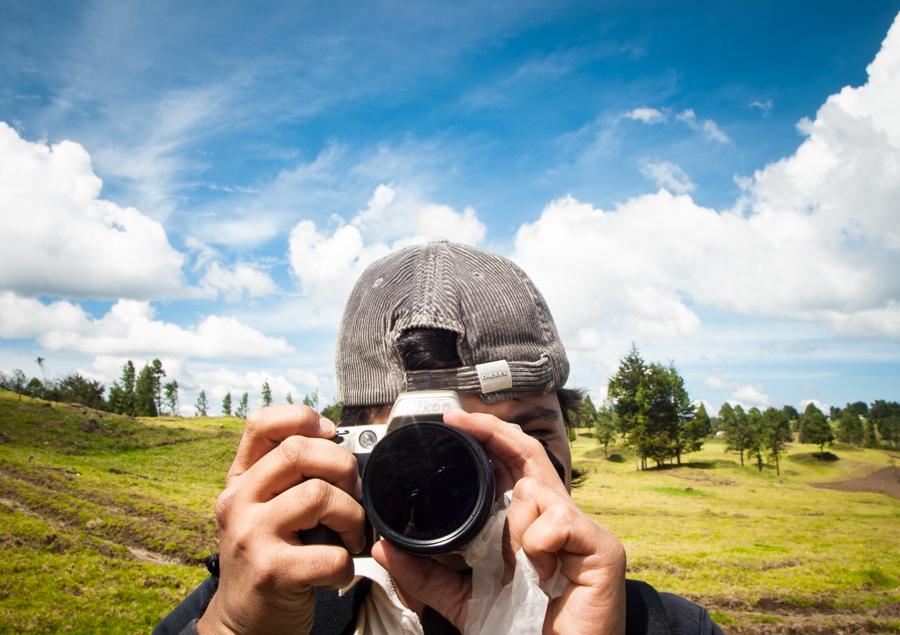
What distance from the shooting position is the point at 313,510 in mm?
1735

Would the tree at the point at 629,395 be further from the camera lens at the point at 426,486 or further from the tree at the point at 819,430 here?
the camera lens at the point at 426,486

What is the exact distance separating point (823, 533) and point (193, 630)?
29493mm

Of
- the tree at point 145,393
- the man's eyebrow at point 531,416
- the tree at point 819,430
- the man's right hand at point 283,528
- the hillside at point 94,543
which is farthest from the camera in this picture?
the tree at point 145,393

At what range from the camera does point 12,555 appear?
37.1ft

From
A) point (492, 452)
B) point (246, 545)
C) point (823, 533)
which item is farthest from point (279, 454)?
point (823, 533)

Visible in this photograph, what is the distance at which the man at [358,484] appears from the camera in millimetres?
1646

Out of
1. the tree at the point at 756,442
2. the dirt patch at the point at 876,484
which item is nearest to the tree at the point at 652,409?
the tree at the point at 756,442

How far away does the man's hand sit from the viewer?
5.18 feet

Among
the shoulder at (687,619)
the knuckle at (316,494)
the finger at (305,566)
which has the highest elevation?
the knuckle at (316,494)

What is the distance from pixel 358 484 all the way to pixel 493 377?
0.73 meters

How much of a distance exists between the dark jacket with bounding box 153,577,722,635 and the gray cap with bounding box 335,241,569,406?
88cm

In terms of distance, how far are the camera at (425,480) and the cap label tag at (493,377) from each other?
1.06ft

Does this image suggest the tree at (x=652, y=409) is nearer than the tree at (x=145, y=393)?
Yes

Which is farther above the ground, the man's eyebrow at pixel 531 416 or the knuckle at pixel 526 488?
the man's eyebrow at pixel 531 416
